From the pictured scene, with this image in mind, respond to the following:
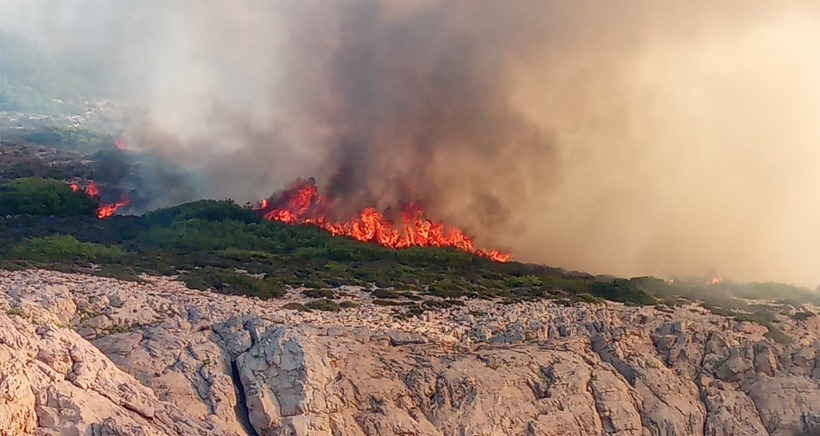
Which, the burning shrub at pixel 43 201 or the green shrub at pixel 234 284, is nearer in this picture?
the green shrub at pixel 234 284

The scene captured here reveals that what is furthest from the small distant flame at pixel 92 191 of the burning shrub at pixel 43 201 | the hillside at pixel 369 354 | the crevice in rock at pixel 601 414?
the crevice in rock at pixel 601 414

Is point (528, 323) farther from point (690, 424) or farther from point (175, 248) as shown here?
point (175, 248)

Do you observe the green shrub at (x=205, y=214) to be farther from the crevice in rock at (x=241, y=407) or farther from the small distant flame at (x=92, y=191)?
the crevice in rock at (x=241, y=407)

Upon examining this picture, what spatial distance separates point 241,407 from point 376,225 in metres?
32.4

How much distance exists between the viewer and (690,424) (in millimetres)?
23266

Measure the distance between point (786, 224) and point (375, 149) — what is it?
90.5 ft

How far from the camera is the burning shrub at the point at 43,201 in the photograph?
52406mm

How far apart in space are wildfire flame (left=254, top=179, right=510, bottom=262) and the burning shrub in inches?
441

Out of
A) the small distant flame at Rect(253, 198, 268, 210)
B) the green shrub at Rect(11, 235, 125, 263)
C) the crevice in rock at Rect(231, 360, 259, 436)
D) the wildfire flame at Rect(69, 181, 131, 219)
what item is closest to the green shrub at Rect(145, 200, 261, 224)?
the small distant flame at Rect(253, 198, 268, 210)

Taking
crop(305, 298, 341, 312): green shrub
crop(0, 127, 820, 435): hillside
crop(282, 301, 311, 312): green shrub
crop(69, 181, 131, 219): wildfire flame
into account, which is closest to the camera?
crop(0, 127, 820, 435): hillside

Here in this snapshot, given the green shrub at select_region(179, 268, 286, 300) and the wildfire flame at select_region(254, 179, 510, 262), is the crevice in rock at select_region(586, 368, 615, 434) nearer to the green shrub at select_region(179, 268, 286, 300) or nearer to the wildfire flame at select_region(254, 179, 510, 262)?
the green shrub at select_region(179, 268, 286, 300)

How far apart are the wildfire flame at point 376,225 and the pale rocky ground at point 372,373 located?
2154cm

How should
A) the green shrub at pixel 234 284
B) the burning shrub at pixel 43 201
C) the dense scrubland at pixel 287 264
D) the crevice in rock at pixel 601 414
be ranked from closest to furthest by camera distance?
the crevice in rock at pixel 601 414 < the green shrub at pixel 234 284 < the dense scrubland at pixel 287 264 < the burning shrub at pixel 43 201

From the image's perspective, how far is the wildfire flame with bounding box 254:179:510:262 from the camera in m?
50.3
